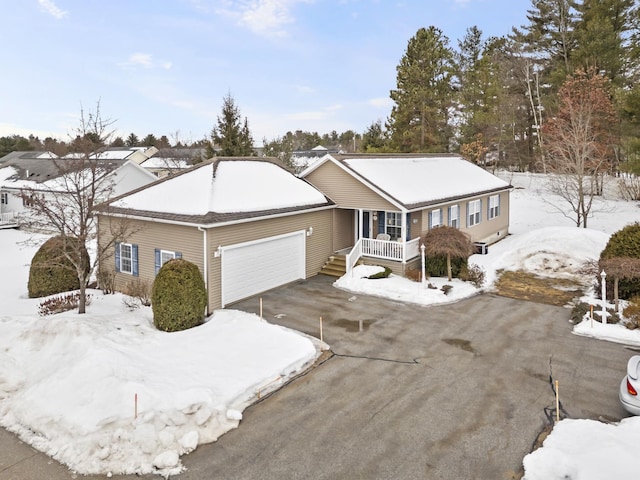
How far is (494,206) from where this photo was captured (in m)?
A: 29.9

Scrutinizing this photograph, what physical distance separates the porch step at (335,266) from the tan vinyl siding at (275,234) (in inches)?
9.3

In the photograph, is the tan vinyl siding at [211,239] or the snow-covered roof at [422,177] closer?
the tan vinyl siding at [211,239]

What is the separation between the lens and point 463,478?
7.46 meters

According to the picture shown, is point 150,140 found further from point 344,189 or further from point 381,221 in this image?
point 381,221

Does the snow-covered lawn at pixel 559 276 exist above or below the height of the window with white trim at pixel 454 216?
below

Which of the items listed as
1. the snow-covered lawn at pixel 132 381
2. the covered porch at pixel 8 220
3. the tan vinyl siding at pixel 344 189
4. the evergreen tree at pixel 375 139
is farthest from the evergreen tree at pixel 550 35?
the covered porch at pixel 8 220

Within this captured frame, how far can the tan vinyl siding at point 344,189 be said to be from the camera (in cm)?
2085

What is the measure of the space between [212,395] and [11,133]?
99891mm

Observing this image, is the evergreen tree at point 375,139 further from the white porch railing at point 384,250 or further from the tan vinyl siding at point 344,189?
the white porch railing at point 384,250

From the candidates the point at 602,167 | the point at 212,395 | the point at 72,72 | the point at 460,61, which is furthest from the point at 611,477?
the point at 460,61

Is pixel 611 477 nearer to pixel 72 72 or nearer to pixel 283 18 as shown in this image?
pixel 283 18

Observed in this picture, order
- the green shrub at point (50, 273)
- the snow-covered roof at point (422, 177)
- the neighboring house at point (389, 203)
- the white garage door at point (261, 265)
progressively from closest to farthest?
1. the white garage door at point (261, 265)
2. the green shrub at point (50, 273)
3. the neighboring house at point (389, 203)
4. the snow-covered roof at point (422, 177)

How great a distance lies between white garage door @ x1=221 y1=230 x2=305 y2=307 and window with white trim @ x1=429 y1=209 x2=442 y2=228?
6546 mm

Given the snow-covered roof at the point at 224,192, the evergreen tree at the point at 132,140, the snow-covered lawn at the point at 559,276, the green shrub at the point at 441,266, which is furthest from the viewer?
the evergreen tree at the point at 132,140
